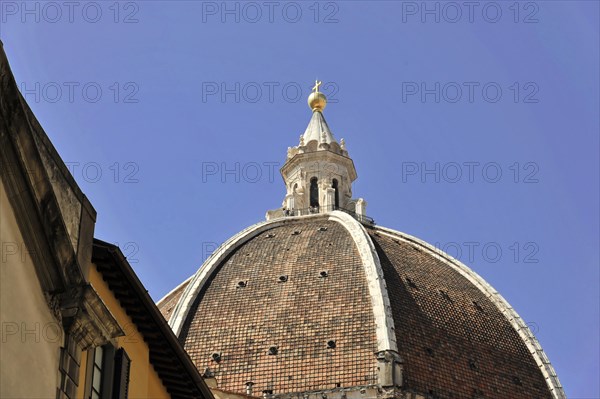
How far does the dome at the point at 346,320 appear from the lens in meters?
36.6

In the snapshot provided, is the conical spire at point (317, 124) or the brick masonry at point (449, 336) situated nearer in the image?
the brick masonry at point (449, 336)

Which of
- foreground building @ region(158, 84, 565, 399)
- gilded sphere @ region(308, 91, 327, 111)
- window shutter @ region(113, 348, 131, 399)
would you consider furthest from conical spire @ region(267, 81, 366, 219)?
window shutter @ region(113, 348, 131, 399)

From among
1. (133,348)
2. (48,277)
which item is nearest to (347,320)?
(133,348)

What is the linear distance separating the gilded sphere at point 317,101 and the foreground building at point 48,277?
36.9m

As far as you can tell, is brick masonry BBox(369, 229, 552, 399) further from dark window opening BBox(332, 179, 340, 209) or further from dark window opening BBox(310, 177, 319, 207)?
dark window opening BBox(310, 177, 319, 207)

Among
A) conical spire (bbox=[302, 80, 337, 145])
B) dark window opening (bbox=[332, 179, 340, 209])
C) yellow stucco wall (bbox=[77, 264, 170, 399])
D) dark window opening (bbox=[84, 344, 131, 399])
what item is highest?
conical spire (bbox=[302, 80, 337, 145])

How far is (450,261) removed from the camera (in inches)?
1699

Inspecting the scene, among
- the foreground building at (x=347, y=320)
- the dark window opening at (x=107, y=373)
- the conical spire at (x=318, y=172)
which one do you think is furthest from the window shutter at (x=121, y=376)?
the conical spire at (x=318, y=172)

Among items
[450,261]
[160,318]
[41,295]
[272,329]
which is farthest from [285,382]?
[41,295]

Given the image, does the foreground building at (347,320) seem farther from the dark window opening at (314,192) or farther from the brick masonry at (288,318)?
the dark window opening at (314,192)

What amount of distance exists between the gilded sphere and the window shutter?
37013mm

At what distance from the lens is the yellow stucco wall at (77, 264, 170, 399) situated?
1105cm

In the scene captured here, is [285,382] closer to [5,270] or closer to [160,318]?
[160,318]

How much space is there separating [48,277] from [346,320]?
94.3 feet
